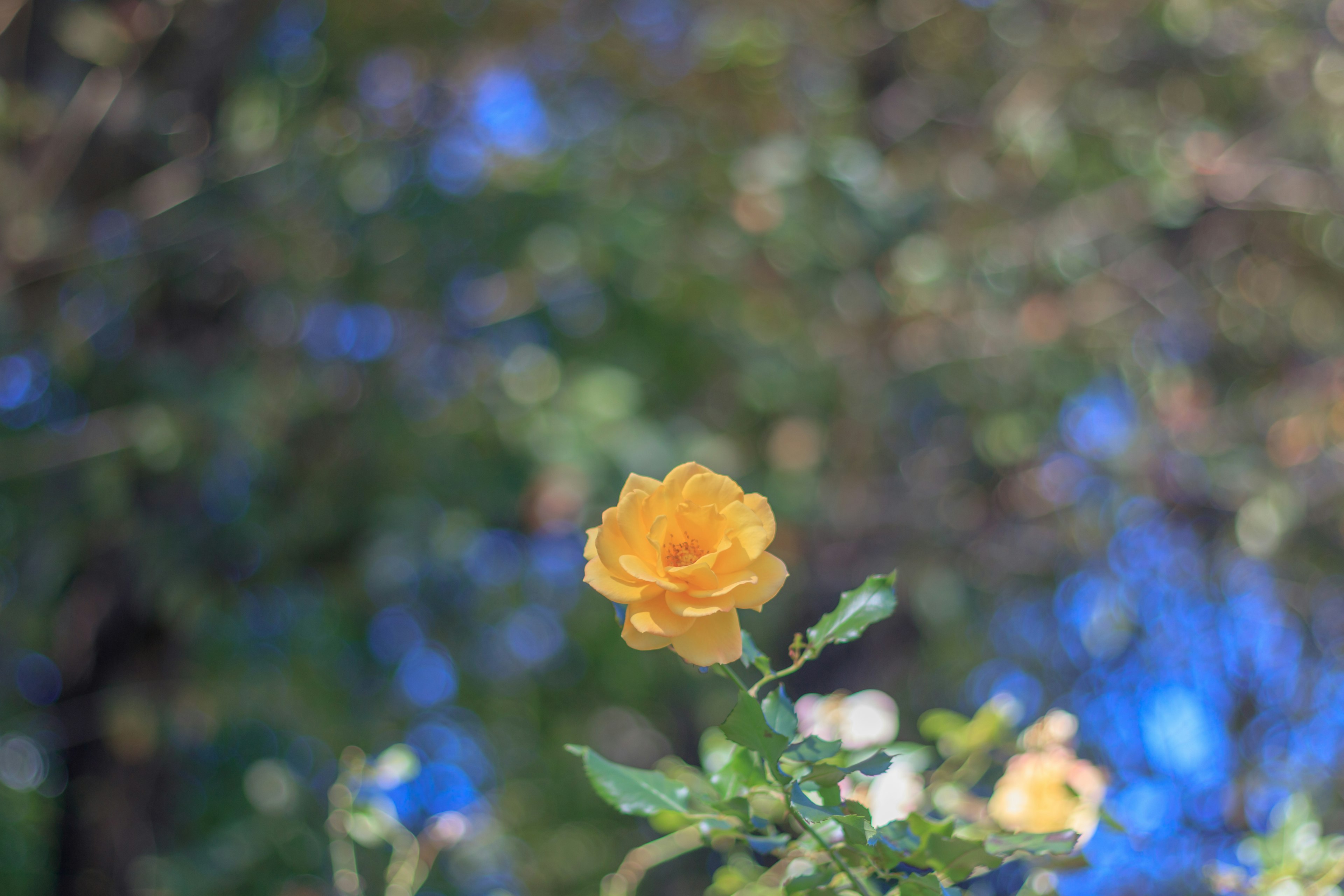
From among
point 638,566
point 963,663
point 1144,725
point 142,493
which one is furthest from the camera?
point 1144,725

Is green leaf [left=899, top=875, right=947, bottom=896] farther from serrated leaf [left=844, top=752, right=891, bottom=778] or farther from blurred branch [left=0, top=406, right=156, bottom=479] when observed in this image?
blurred branch [left=0, top=406, right=156, bottom=479]

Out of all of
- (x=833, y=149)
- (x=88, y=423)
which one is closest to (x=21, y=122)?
(x=88, y=423)

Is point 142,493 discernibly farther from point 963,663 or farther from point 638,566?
point 963,663

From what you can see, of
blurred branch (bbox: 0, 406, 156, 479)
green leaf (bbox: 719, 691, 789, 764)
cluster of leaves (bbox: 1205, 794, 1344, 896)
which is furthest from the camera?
blurred branch (bbox: 0, 406, 156, 479)

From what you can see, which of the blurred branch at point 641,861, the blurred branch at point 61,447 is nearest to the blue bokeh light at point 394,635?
the blurred branch at point 61,447

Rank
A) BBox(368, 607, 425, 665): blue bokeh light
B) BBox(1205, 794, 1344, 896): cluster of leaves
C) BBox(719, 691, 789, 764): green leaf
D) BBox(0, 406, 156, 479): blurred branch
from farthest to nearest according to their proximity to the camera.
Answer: BBox(368, 607, 425, 665): blue bokeh light < BBox(0, 406, 156, 479): blurred branch < BBox(1205, 794, 1344, 896): cluster of leaves < BBox(719, 691, 789, 764): green leaf

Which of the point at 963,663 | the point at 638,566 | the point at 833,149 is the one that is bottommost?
the point at 963,663

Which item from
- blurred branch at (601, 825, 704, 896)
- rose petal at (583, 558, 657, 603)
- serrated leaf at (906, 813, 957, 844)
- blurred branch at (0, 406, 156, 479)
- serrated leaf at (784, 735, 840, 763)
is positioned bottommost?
blurred branch at (0, 406, 156, 479)

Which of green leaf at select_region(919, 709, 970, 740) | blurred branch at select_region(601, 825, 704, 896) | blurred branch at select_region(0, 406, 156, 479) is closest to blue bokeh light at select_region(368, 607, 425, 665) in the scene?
blurred branch at select_region(0, 406, 156, 479)
